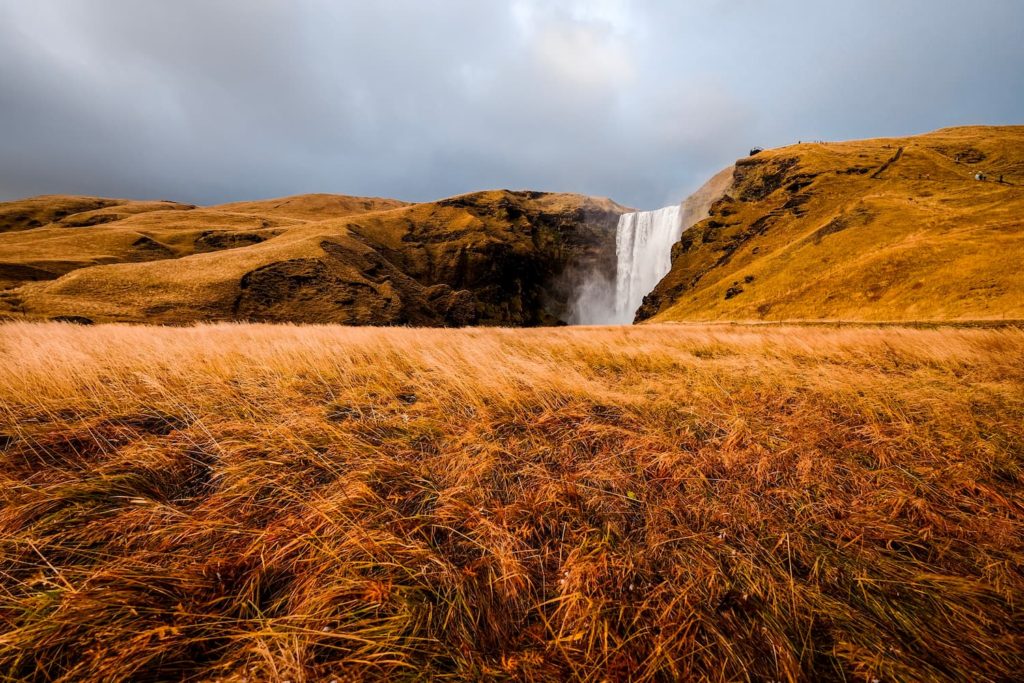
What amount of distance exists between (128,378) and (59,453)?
180cm

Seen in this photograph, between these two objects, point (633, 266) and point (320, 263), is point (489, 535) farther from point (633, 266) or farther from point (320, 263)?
point (633, 266)

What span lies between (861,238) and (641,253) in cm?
3790

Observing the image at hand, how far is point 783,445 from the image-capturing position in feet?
10.3

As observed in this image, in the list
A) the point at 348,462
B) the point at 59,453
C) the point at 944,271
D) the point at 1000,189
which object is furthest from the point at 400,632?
the point at 1000,189

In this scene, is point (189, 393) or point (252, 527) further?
point (189, 393)

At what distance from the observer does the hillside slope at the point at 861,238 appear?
31.2m

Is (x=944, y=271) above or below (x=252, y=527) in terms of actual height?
above

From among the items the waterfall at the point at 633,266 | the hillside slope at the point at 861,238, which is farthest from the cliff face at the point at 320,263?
the hillside slope at the point at 861,238

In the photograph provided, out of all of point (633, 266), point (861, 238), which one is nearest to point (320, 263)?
point (861, 238)

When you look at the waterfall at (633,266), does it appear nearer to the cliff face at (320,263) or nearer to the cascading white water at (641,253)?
the cascading white water at (641,253)

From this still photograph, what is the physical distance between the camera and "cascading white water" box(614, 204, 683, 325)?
76.4 m

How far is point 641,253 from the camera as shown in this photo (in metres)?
79.0

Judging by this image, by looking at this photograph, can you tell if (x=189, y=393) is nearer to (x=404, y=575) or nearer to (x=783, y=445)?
(x=404, y=575)

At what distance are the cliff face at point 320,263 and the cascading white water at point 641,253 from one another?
7.22 m
